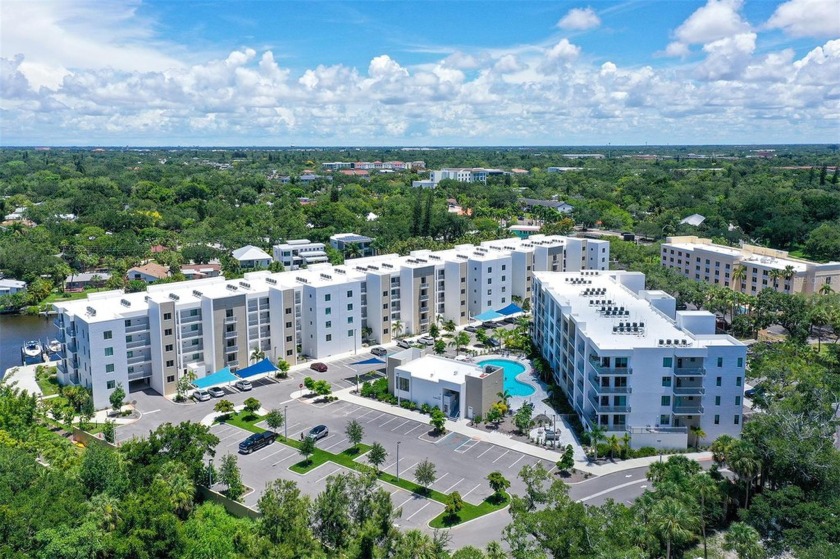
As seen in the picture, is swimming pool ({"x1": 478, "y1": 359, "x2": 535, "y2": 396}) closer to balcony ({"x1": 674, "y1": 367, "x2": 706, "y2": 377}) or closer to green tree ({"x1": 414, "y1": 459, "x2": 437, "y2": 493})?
balcony ({"x1": 674, "y1": 367, "x2": 706, "y2": 377})

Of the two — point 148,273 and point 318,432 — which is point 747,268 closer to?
point 318,432

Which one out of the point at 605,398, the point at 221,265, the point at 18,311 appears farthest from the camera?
the point at 221,265

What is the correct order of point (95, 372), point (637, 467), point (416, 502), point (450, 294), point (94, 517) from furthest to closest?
point (450, 294) → point (95, 372) → point (637, 467) → point (416, 502) → point (94, 517)

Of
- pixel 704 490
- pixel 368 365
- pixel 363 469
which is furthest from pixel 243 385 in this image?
pixel 704 490

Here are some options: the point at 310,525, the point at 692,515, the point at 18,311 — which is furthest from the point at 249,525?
the point at 18,311

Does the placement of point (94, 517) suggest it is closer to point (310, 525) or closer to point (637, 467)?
point (310, 525)

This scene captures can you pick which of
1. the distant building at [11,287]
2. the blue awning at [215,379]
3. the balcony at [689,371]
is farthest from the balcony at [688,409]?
the distant building at [11,287]

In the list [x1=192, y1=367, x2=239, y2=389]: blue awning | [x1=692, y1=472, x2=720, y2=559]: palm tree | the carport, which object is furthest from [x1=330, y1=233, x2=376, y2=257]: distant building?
[x1=692, y1=472, x2=720, y2=559]: palm tree
